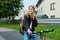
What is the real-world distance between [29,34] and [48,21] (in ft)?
109

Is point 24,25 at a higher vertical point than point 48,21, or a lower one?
higher

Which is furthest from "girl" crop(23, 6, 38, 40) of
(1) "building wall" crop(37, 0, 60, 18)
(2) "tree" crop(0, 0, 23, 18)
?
(2) "tree" crop(0, 0, 23, 18)

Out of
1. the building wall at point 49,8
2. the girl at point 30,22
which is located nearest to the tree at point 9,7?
the building wall at point 49,8

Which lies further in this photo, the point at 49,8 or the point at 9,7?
the point at 9,7

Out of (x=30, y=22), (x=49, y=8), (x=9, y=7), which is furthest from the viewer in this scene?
(x=9, y=7)

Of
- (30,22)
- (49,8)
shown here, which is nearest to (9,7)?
(49,8)

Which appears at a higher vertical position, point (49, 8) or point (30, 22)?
point (30, 22)

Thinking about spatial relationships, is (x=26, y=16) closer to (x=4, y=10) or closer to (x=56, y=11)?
(x=56, y=11)

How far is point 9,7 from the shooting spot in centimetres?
6266

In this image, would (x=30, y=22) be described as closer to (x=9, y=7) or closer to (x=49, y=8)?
(x=49, y=8)

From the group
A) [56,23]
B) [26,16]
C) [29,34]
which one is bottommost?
[56,23]

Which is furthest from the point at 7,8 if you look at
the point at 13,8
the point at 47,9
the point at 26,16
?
the point at 26,16

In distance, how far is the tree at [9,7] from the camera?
6034 cm

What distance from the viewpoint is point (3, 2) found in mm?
60750
